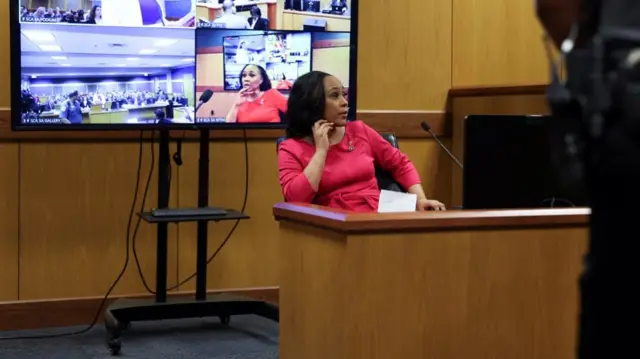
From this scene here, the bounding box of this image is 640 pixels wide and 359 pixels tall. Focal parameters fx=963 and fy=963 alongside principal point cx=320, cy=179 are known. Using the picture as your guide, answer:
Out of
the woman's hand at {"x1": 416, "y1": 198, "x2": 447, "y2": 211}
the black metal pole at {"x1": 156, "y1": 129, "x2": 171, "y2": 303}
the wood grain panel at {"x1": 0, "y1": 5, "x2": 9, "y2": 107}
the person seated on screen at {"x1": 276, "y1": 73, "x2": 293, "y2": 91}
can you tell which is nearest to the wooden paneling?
the wood grain panel at {"x1": 0, "y1": 5, "x2": 9, "y2": 107}

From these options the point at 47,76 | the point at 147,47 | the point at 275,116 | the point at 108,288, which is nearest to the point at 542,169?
the point at 275,116

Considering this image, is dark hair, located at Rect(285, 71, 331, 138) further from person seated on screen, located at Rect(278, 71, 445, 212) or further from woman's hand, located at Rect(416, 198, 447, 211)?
woman's hand, located at Rect(416, 198, 447, 211)

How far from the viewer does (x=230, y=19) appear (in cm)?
412

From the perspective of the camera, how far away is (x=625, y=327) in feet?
4.59

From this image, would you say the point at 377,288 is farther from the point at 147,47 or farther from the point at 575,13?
the point at 147,47

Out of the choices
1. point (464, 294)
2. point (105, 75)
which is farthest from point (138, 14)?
point (464, 294)

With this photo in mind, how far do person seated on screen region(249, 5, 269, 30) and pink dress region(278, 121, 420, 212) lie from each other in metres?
0.68

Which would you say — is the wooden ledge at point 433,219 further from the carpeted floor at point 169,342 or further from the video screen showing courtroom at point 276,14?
the video screen showing courtroom at point 276,14

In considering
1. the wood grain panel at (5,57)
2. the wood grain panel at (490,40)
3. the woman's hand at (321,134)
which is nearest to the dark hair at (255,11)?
the woman's hand at (321,134)

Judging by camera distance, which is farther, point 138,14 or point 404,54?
point 404,54

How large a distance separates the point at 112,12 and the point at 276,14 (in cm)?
80

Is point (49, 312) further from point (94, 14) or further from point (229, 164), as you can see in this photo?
point (94, 14)

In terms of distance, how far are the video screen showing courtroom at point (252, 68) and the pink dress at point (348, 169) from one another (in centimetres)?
45

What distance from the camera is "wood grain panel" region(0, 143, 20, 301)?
14.3 ft
